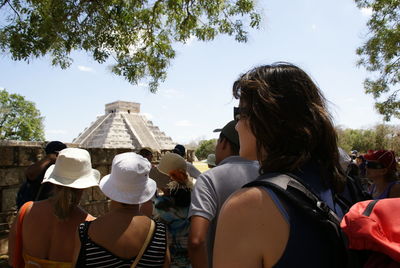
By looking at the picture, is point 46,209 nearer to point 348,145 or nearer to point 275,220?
point 275,220

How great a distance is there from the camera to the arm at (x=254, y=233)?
37.0 inches

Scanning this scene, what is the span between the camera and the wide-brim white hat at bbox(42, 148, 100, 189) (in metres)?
2.33

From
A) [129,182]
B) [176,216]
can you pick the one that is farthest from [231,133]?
[129,182]

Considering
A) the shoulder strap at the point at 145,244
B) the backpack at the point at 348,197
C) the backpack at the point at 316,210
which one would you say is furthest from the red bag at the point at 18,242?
the backpack at the point at 348,197

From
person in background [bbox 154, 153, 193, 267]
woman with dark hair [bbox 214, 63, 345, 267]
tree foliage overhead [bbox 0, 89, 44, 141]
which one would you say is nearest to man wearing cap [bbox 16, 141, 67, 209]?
person in background [bbox 154, 153, 193, 267]

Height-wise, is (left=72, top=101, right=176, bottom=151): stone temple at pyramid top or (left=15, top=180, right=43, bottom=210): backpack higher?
(left=72, top=101, right=176, bottom=151): stone temple at pyramid top

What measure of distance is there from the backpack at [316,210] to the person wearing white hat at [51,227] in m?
1.67

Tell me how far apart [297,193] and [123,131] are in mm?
28139

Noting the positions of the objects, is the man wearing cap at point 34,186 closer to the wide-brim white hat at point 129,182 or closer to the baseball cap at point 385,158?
the wide-brim white hat at point 129,182

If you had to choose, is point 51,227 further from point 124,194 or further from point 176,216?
point 176,216

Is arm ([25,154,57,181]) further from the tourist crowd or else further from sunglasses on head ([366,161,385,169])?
sunglasses on head ([366,161,385,169])

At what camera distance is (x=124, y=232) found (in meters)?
1.86

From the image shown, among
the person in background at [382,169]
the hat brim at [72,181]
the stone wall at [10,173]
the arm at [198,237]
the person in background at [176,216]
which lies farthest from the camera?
the stone wall at [10,173]

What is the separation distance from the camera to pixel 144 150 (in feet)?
20.0
